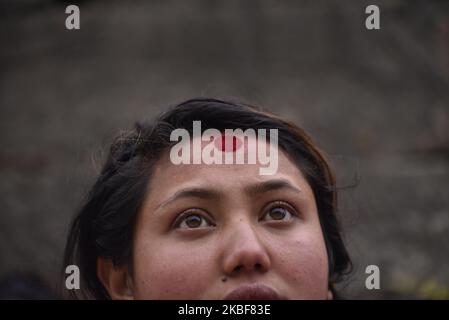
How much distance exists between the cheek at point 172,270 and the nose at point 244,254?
0.06 metres

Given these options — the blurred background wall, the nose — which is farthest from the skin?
the blurred background wall

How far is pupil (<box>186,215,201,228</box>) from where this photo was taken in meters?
1.83

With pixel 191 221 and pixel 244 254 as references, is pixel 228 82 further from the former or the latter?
pixel 244 254

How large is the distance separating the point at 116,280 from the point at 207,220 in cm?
43

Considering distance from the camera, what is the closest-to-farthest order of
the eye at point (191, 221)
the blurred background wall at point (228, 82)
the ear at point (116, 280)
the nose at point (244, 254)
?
the nose at point (244, 254), the eye at point (191, 221), the ear at point (116, 280), the blurred background wall at point (228, 82)

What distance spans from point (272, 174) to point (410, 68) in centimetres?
513

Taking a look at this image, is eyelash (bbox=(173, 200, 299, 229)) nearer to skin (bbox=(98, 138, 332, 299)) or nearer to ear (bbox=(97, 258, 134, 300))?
skin (bbox=(98, 138, 332, 299))

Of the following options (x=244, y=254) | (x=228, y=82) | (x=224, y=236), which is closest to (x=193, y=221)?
(x=224, y=236)

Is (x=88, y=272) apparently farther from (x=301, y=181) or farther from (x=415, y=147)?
Answer: (x=415, y=147)

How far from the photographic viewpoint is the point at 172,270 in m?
1.78

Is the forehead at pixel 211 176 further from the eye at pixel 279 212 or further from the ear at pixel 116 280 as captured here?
the ear at pixel 116 280

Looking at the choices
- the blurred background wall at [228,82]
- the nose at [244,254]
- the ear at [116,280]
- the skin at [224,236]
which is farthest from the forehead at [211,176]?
the blurred background wall at [228,82]

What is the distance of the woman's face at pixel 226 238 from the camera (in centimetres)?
171
